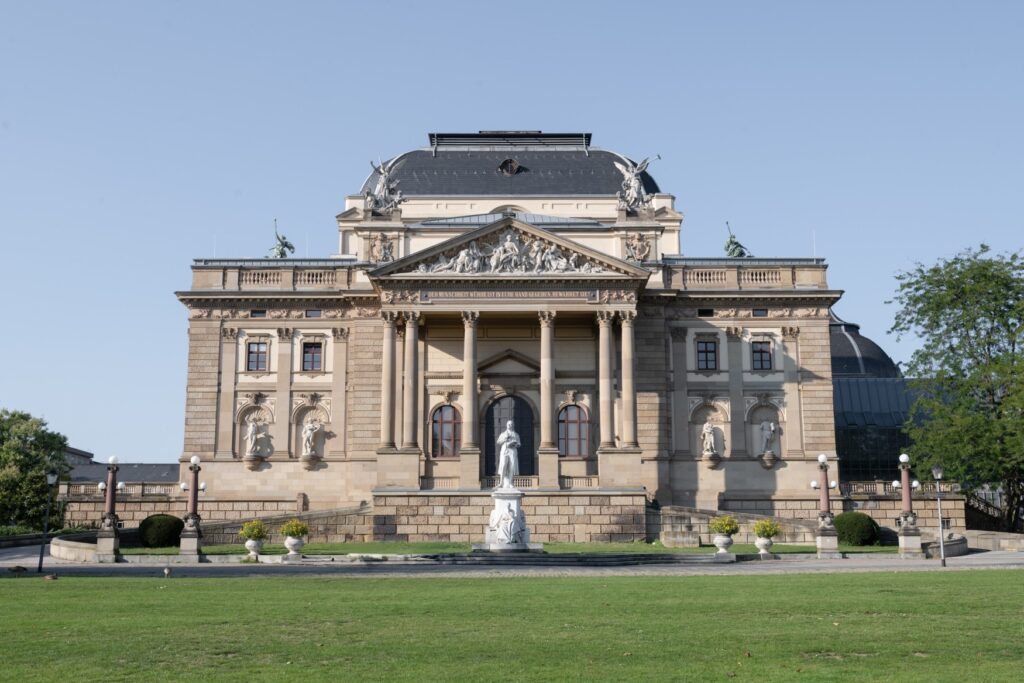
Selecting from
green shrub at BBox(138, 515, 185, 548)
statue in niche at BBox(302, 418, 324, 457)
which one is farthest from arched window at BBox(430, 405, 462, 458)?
green shrub at BBox(138, 515, 185, 548)

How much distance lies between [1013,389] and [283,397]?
122 feet

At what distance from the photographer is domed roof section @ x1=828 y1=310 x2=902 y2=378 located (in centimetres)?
7956

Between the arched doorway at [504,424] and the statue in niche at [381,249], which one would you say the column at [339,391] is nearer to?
the statue in niche at [381,249]

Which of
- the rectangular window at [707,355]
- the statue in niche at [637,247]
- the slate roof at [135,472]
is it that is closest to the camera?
the statue in niche at [637,247]

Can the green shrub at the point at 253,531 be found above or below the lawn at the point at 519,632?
above

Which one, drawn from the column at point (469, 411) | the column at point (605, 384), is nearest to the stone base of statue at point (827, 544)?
the column at point (605, 384)

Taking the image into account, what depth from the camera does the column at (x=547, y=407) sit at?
179 ft

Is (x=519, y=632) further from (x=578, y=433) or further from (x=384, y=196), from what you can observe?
(x=384, y=196)

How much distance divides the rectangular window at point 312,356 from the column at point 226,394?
12.1 ft

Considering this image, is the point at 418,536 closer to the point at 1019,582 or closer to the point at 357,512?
the point at 357,512

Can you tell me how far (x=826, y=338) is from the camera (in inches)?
2410

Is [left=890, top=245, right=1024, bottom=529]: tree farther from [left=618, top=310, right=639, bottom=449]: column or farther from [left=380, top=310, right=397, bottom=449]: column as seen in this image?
[left=380, top=310, right=397, bottom=449]: column

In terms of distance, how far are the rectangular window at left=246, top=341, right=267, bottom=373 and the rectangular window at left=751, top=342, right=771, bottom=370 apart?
26.8 metres

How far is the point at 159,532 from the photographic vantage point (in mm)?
49312
